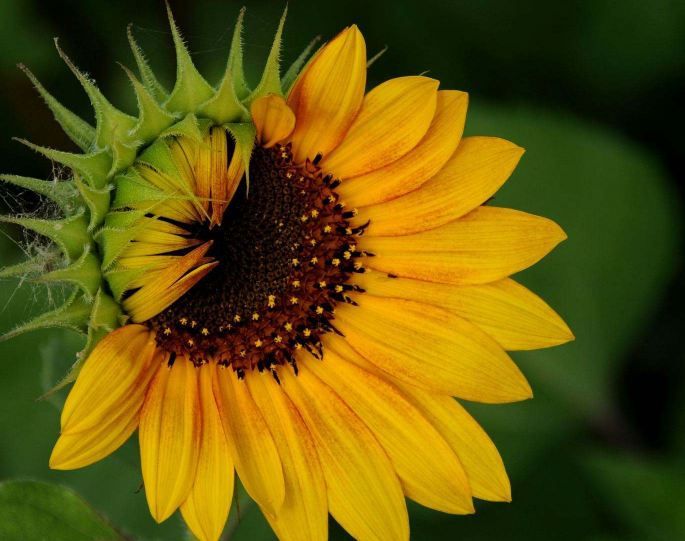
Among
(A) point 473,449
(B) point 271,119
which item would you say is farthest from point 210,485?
(B) point 271,119

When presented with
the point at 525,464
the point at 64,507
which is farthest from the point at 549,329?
the point at 525,464

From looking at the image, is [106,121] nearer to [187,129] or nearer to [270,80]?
[187,129]

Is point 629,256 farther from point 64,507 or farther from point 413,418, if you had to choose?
point 64,507

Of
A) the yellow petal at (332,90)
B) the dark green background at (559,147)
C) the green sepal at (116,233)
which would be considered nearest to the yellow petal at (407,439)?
the yellow petal at (332,90)

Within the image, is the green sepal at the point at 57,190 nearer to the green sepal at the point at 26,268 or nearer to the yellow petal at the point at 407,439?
the green sepal at the point at 26,268

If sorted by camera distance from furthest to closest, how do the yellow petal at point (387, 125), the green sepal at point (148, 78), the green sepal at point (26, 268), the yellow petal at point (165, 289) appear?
the yellow petal at point (387, 125)
the yellow petal at point (165, 289)
the green sepal at point (148, 78)
the green sepal at point (26, 268)

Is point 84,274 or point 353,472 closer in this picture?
point 84,274
